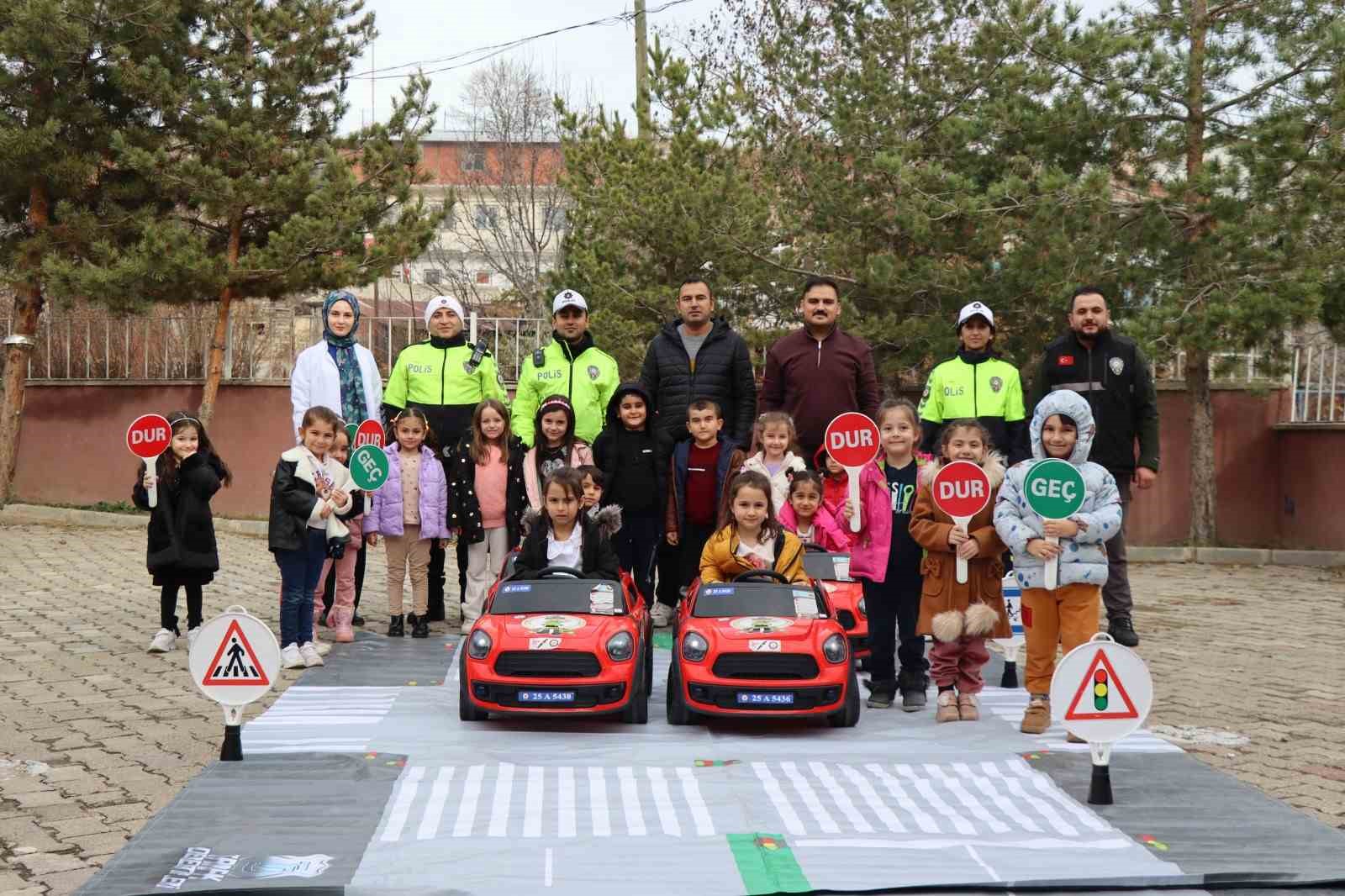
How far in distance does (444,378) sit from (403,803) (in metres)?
5.14

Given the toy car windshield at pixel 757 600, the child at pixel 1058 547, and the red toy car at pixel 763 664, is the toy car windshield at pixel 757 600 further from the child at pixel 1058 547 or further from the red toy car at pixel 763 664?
the child at pixel 1058 547

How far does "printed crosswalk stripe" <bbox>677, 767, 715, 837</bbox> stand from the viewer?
5555 mm

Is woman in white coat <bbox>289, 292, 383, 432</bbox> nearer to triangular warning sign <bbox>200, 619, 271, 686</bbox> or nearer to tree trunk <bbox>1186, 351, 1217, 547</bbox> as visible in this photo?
triangular warning sign <bbox>200, 619, 271, 686</bbox>

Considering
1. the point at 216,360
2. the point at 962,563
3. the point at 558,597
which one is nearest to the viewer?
the point at 962,563

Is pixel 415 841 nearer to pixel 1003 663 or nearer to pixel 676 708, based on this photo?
pixel 676 708

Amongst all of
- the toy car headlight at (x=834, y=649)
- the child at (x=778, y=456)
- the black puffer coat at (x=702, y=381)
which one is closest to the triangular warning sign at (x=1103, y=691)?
the toy car headlight at (x=834, y=649)

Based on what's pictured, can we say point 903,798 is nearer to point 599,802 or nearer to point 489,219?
point 599,802

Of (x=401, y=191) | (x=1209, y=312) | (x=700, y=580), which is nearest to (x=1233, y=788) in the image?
(x=700, y=580)

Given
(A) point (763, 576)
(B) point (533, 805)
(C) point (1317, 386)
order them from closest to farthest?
(B) point (533, 805) → (A) point (763, 576) → (C) point (1317, 386)

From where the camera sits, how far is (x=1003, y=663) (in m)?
9.64

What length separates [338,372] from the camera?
10.5 metres

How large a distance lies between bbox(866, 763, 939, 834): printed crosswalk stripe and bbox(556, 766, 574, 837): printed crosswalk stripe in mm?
1325

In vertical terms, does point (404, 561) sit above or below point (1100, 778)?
above

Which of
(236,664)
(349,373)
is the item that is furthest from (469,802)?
(349,373)
